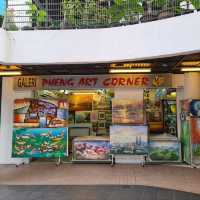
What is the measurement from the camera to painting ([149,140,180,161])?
11.5 m

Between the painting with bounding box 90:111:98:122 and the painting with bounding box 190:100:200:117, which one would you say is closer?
the painting with bounding box 190:100:200:117

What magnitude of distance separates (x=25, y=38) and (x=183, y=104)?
5446mm

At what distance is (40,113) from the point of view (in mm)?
11961

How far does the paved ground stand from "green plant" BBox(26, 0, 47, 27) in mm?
4748

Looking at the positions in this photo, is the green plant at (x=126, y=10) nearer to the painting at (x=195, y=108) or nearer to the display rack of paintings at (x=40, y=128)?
the painting at (x=195, y=108)

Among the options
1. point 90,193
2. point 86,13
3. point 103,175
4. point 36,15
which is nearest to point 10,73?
point 36,15

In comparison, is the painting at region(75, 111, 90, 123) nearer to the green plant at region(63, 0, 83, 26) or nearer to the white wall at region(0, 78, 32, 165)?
the white wall at region(0, 78, 32, 165)

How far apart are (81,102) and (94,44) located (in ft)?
18.1

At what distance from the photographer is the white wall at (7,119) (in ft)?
40.5

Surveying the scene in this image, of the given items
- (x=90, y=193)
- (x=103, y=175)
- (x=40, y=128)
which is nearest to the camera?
(x=90, y=193)

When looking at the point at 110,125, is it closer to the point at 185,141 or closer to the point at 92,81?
the point at 92,81

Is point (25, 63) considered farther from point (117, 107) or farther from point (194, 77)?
point (194, 77)

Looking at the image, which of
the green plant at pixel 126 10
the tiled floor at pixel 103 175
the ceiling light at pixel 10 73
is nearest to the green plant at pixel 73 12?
the green plant at pixel 126 10

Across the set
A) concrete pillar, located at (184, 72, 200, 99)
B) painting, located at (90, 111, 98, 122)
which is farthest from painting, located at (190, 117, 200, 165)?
painting, located at (90, 111, 98, 122)
